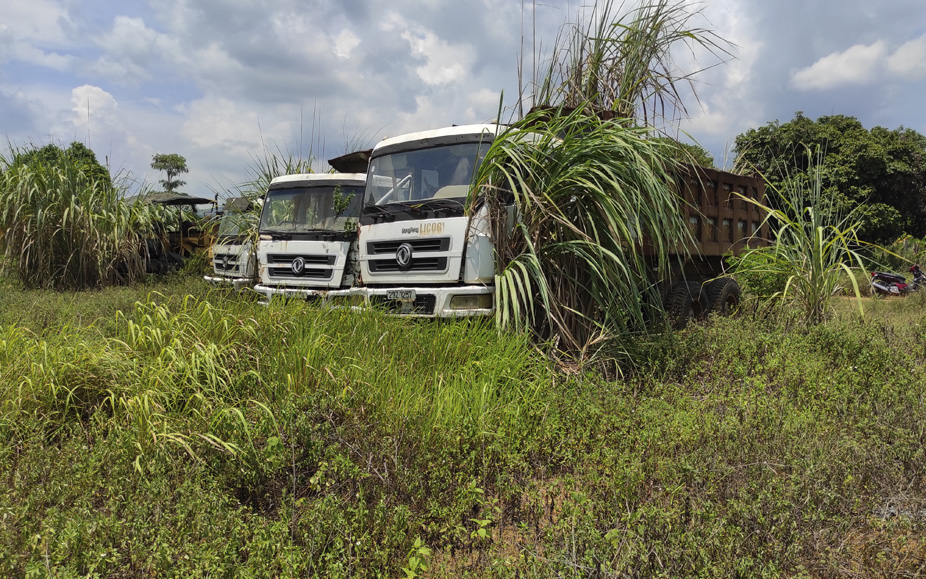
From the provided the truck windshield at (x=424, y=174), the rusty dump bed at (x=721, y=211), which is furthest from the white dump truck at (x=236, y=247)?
the rusty dump bed at (x=721, y=211)

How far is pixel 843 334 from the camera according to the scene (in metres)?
6.43

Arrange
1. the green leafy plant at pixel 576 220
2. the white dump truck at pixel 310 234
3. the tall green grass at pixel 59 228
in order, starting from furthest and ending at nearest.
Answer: the tall green grass at pixel 59 228 → the white dump truck at pixel 310 234 → the green leafy plant at pixel 576 220

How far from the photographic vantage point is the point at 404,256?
6.21 metres

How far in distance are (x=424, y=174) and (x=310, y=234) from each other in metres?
2.08

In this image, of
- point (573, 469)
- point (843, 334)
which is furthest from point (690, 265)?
point (573, 469)

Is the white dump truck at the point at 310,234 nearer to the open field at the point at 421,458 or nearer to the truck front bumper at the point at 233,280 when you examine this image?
the truck front bumper at the point at 233,280

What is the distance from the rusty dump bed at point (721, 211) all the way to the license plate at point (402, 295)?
118 inches

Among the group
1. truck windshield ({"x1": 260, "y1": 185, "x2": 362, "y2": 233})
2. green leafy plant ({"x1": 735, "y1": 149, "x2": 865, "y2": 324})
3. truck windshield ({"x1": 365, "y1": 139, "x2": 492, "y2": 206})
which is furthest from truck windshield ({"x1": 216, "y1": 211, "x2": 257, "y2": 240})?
green leafy plant ({"x1": 735, "y1": 149, "x2": 865, "y2": 324})

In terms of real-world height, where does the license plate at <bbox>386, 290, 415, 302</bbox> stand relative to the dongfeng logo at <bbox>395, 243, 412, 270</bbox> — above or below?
below

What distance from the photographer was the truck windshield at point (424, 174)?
243 inches

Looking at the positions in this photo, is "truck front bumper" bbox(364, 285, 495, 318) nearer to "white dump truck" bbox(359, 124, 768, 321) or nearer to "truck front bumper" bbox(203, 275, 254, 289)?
"white dump truck" bbox(359, 124, 768, 321)

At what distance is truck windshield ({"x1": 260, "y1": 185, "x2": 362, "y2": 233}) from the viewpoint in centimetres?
805

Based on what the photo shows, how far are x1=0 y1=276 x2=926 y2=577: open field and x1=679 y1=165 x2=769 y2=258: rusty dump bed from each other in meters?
2.23

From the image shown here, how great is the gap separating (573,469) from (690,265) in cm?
508
